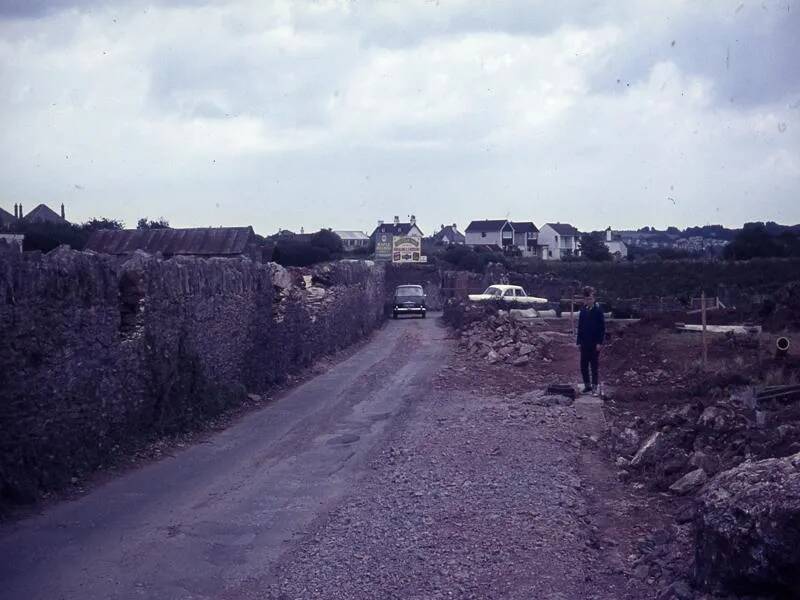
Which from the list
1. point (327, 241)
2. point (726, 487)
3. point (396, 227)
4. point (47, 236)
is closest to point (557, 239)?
point (396, 227)

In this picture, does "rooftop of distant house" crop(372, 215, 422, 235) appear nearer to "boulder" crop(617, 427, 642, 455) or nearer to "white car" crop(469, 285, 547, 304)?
"white car" crop(469, 285, 547, 304)

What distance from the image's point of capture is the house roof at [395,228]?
110m

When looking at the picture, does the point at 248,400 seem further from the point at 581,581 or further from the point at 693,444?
the point at 581,581

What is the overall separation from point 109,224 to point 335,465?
3815cm

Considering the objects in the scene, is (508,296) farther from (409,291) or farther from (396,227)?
(396,227)

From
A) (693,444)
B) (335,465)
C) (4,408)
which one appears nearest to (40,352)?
(4,408)

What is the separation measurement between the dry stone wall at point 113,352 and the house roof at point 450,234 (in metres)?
113

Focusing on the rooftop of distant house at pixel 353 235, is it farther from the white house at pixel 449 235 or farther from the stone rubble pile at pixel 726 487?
the stone rubble pile at pixel 726 487

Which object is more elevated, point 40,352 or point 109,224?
point 109,224

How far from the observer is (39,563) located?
7.14 m

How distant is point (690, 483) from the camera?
9172mm

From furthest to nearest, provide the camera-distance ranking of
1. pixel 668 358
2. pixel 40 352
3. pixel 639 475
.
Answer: pixel 668 358, pixel 639 475, pixel 40 352

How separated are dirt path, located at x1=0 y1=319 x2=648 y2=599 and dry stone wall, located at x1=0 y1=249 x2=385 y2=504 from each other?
0.70 meters

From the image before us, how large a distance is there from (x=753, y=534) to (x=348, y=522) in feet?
12.6
